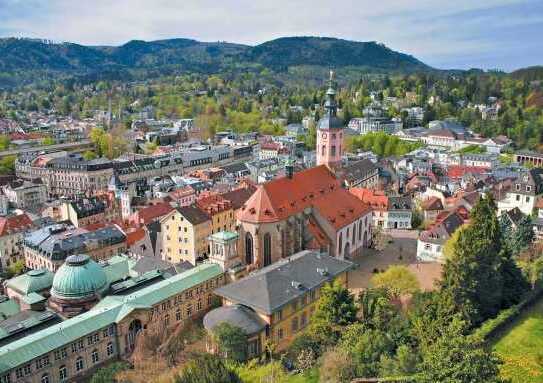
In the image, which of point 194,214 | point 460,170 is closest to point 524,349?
point 194,214

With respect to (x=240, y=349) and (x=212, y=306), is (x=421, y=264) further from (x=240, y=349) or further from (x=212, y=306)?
(x=240, y=349)

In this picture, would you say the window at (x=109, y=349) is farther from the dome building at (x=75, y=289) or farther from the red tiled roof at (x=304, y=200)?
the red tiled roof at (x=304, y=200)

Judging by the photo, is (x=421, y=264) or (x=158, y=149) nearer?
(x=421, y=264)

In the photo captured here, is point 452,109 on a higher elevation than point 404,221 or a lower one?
higher

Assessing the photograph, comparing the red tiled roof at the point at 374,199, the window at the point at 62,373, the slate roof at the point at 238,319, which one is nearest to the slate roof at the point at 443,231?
the red tiled roof at the point at 374,199

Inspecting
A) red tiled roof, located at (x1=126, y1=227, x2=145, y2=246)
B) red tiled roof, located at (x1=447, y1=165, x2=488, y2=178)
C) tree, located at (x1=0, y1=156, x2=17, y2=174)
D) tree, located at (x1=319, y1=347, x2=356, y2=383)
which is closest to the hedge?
tree, located at (x1=319, y1=347, x2=356, y2=383)

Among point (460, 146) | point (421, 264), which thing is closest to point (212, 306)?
point (421, 264)

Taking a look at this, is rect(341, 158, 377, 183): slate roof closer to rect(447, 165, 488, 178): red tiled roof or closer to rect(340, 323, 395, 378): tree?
rect(447, 165, 488, 178): red tiled roof
